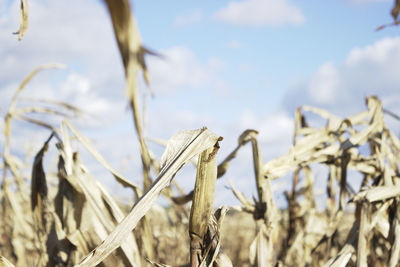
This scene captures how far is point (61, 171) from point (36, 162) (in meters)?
0.13

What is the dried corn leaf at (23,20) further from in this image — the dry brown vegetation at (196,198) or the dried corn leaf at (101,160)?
the dried corn leaf at (101,160)

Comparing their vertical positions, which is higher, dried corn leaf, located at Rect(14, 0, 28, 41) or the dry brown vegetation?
dried corn leaf, located at Rect(14, 0, 28, 41)

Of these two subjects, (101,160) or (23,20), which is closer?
(23,20)

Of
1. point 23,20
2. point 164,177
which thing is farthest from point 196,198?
point 23,20

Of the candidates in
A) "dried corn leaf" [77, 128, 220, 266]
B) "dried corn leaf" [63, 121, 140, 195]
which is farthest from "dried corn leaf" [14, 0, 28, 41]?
"dried corn leaf" [63, 121, 140, 195]

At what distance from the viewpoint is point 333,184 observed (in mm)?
2029

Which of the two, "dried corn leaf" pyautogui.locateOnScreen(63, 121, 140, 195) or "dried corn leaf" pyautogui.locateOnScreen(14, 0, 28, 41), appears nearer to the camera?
"dried corn leaf" pyautogui.locateOnScreen(14, 0, 28, 41)

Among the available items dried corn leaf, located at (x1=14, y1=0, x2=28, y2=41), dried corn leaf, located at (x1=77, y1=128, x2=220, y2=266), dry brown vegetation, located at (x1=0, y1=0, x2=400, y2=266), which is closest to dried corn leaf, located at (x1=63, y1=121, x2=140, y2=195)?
dry brown vegetation, located at (x1=0, y1=0, x2=400, y2=266)

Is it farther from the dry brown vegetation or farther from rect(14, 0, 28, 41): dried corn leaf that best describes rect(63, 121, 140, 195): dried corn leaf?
rect(14, 0, 28, 41): dried corn leaf

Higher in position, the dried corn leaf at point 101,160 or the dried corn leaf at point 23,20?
the dried corn leaf at point 23,20

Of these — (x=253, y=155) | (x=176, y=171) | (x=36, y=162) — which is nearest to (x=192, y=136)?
(x=176, y=171)

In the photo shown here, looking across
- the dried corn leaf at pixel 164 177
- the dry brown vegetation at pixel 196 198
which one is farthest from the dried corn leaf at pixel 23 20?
the dried corn leaf at pixel 164 177

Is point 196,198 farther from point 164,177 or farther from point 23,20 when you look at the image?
point 23,20

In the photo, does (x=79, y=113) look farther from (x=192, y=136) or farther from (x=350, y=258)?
(x=350, y=258)
